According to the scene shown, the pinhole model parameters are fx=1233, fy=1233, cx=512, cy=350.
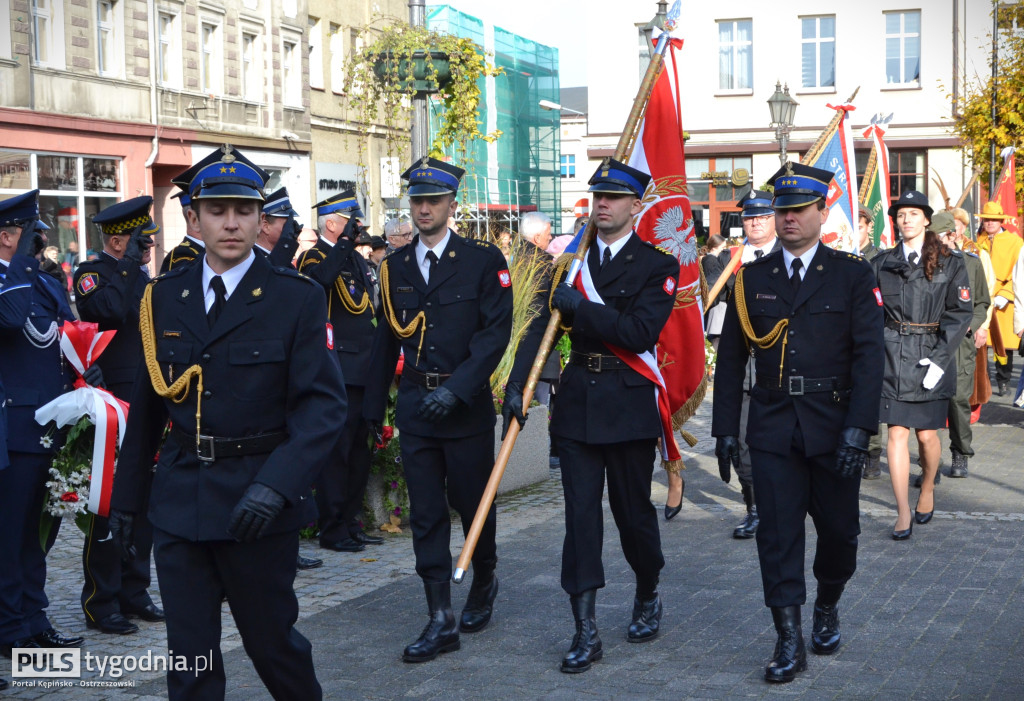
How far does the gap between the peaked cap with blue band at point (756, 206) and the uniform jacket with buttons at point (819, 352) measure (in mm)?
2890

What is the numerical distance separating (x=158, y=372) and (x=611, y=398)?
7.87 ft

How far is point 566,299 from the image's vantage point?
584 cm

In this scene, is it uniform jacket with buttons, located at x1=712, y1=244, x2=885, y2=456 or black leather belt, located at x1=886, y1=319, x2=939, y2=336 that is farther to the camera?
black leather belt, located at x1=886, y1=319, x2=939, y2=336

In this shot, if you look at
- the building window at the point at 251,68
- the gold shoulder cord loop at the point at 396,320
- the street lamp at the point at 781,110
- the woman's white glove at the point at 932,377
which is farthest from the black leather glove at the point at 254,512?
the building window at the point at 251,68

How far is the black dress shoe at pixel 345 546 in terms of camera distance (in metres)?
8.19

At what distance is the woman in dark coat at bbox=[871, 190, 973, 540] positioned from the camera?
841cm

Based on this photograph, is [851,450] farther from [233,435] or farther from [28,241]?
[28,241]

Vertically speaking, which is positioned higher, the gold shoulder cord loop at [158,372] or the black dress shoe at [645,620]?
the gold shoulder cord loop at [158,372]

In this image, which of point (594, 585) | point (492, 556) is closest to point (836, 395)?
point (594, 585)

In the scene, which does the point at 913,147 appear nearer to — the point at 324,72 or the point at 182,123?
the point at 324,72

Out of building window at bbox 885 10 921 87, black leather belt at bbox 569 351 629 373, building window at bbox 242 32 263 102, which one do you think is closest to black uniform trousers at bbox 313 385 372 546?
black leather belt at bbox 569 351 629 373

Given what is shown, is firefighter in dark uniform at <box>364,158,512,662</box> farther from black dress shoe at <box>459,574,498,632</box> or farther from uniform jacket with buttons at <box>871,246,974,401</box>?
uniform jacket with buttons at <box>871,246,974,401</box>

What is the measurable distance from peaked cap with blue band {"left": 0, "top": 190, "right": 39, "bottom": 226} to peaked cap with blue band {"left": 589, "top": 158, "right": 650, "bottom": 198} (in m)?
2.66

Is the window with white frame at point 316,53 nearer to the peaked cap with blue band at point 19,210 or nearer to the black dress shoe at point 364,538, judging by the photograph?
A: the black dress shoe at point 364,538
